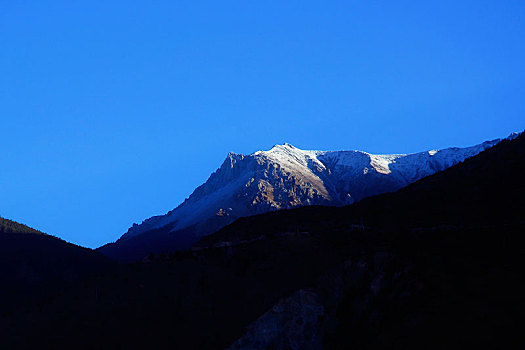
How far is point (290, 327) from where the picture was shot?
3102cm

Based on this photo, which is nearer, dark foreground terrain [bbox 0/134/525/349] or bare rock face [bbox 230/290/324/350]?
dark foreground terrain [bbox 0/134/525/349]

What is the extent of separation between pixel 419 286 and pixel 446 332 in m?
4.01

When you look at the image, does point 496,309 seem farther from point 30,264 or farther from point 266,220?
point 30,264

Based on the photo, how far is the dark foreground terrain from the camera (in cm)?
2678

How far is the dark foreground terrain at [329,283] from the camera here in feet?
87.9

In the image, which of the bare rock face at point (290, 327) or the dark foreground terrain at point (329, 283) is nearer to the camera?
the dark foreground terrain at point (329, 283)

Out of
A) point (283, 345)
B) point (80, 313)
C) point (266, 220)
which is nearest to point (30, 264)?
point (266, 220)

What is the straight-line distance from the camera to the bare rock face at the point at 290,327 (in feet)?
99.9

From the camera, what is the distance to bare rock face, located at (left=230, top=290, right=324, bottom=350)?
1198 inches

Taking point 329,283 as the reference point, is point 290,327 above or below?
A: below

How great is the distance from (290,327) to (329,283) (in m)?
3.15

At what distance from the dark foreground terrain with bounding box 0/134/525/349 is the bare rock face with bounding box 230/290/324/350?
6 centimetres

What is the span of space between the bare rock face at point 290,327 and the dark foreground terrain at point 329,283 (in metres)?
0.06

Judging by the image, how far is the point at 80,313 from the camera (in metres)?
74.2
